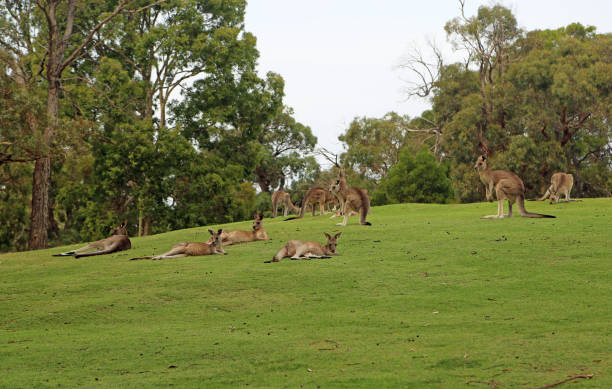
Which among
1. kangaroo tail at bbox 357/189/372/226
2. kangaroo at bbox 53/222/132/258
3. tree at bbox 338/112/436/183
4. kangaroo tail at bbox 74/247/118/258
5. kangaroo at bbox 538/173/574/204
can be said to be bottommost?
kangaroo tail at bbox 74/247/118/258

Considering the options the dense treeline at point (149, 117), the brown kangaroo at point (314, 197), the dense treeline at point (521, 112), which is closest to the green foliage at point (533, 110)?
the dense treeline at point (521, 112)

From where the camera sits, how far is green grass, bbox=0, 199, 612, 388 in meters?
7.06

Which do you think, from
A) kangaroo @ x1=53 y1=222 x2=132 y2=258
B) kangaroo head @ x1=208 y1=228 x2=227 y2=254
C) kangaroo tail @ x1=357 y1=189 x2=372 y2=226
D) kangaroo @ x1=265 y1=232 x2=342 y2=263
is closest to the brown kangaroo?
kangaroo tail @ x1=357 y1=189 x2=372 y2=226

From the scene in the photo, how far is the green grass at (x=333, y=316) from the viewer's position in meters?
7.06

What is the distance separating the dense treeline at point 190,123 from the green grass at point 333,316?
56.4ft

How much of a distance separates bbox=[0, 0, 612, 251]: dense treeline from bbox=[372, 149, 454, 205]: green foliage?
0.26 ft

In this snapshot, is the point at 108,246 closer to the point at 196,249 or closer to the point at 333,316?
the point at 196,249

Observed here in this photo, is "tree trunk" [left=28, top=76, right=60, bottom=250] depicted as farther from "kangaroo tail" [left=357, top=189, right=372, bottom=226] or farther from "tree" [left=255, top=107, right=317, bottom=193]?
"tree" [left=255, top=107, right=317, bottom=193]

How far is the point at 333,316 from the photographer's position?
32.0ft

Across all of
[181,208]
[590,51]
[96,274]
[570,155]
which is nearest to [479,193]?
[570,155]

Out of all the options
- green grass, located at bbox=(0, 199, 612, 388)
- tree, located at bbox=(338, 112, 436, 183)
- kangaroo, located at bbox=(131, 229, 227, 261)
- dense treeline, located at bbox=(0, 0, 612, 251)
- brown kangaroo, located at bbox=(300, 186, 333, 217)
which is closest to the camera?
green grass, located at bbox=(0, 199, 612, 388)

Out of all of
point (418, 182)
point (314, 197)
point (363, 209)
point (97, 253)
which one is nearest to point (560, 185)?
point (363, 209)

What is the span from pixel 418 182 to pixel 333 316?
32.8 metres

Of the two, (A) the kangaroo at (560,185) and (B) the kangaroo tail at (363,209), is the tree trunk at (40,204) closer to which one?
(B) the kangaroo tail at (363,209)
